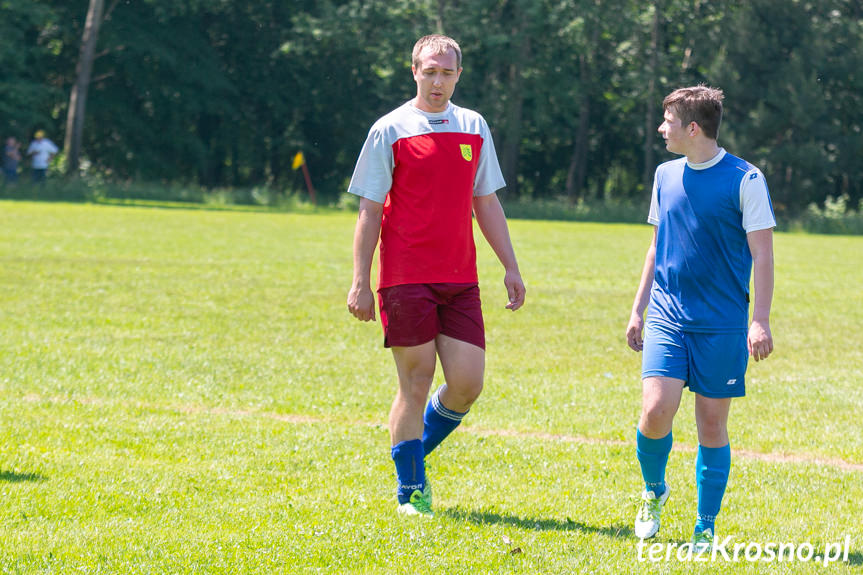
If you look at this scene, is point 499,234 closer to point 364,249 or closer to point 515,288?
point 515,288

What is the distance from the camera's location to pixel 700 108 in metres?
4.51

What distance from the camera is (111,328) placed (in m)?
11.2

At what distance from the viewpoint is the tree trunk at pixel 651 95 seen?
45625 millimetres

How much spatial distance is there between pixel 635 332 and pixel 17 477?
3.11 meters

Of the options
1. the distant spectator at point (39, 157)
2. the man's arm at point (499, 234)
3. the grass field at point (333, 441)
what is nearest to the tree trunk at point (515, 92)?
the distant spectator at point (39, 157)

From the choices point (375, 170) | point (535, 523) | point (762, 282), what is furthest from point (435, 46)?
point (535, 523)

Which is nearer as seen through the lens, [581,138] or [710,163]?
[710,163]

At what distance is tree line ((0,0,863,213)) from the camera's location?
42.4 m

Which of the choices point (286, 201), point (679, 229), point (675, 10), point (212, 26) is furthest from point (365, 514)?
point (212, 26)

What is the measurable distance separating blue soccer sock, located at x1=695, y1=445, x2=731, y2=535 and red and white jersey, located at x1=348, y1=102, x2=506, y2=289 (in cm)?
132

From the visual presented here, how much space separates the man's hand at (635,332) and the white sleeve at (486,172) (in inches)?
33.5

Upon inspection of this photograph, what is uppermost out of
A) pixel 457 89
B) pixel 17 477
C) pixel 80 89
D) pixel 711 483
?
pixel 457 89

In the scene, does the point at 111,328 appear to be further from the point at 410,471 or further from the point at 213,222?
the point at 213,222

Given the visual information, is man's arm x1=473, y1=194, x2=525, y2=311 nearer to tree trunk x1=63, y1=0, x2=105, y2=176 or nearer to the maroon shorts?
the maroon shorts
